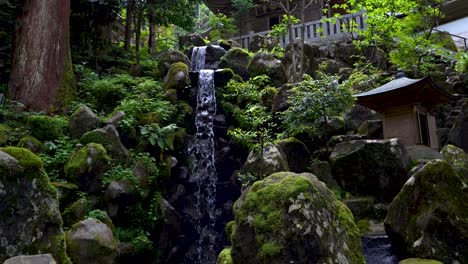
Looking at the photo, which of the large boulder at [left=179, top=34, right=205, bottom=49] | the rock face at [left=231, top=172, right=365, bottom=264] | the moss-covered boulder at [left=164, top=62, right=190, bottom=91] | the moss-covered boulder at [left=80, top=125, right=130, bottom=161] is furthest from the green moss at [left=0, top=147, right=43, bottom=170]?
the large boulder at [left=179, top=34, right=205, bottom=49]

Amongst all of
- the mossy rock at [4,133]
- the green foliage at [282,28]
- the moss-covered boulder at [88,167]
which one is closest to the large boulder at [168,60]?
the green foliage at [282,28]

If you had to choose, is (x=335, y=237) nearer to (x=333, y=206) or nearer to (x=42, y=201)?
(x=333, y=206)

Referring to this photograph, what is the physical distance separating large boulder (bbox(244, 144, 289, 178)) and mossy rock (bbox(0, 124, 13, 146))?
20.8 feet

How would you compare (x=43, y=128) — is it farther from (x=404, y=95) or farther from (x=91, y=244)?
(x=404, y=95)

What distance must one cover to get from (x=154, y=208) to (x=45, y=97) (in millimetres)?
5353

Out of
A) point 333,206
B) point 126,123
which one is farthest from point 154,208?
point 333,206

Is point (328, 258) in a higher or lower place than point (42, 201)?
lower

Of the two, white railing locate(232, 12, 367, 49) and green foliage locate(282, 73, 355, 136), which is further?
white railing locate(232, 12, 367, 49)

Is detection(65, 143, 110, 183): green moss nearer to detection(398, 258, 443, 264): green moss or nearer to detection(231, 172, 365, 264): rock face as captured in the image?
detection(231, 172, 365, 264): rock face

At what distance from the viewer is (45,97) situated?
41.4 feet

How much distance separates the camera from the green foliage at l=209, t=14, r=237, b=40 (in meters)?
25.2

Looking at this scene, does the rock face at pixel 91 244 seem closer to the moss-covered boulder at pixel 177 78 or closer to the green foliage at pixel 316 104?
the green foliage at pixel 316 104

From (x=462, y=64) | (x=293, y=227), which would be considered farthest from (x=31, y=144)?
(x=462, y=64)

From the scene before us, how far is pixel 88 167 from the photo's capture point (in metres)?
9.88
